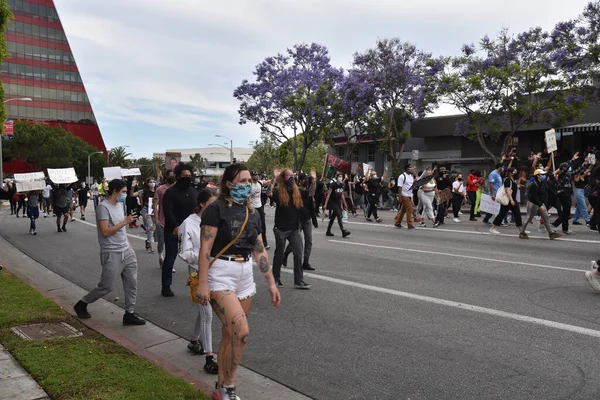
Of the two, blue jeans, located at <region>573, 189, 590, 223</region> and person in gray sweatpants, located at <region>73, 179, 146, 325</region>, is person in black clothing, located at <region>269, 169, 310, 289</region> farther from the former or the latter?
blue jeans, located at <region>573, 189, 590, 223</region>

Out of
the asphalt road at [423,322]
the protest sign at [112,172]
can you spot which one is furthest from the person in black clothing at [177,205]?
the protest sign at [112,172]

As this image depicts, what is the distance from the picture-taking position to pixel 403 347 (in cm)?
520

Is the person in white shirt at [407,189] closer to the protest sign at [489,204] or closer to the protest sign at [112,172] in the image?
the protest sign at [489,204]

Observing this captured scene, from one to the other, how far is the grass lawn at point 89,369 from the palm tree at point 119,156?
12487cm

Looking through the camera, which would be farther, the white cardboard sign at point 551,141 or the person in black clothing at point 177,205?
the white cardboard sign at point 551,141

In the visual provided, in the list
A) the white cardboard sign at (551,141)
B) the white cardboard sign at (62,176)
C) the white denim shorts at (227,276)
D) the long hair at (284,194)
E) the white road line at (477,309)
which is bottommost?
the white road line at (477,309)

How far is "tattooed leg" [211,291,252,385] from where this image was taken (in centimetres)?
368

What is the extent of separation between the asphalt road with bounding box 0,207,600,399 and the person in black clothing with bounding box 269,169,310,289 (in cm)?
33

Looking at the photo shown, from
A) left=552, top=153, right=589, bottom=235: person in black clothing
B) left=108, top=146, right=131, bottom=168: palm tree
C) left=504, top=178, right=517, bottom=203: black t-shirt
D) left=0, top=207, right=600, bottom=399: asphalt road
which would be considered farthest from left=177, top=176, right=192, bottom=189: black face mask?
left=108, top=146, right=131, bottom=168: palm tree

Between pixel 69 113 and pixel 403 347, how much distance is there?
101 meters

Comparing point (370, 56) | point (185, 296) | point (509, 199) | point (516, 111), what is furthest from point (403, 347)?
point (370, 56)

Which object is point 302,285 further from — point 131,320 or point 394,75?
point 394,75

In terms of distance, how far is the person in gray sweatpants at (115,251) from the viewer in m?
6.08

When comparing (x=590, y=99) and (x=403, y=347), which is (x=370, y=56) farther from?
(x=403, y=347)
